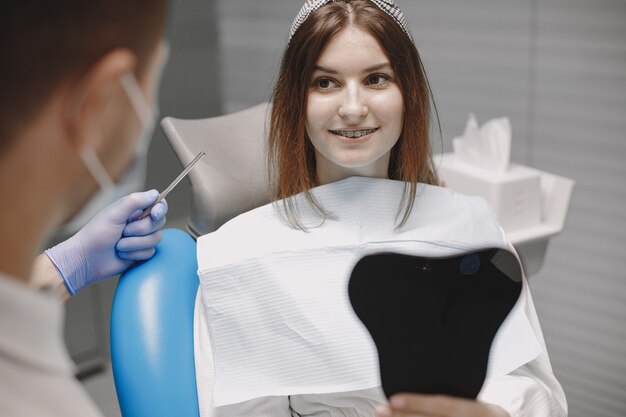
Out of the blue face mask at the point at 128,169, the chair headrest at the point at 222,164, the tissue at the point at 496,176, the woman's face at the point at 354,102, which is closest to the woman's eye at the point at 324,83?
the woman's face at the point at 354,102

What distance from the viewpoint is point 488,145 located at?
2.33m


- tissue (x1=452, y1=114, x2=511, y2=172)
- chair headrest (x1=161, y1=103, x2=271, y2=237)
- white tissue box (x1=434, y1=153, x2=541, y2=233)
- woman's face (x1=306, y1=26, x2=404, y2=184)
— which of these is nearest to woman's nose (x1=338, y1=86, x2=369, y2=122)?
woman's face (x1=306, y1=26, x2=404, y2=184)

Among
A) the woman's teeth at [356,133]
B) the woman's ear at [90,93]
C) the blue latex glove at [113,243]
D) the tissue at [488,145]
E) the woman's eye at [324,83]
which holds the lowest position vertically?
the blue latex glove at [113,243]

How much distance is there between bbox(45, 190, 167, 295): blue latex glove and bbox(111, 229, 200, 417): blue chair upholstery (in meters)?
0.04

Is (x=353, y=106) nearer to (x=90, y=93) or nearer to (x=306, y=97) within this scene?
(x=306, y=97)


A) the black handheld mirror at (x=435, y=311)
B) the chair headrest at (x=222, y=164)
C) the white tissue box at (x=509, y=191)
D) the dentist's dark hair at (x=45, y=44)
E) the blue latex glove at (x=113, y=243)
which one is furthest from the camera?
the white tissue box at (x=509, y=191)

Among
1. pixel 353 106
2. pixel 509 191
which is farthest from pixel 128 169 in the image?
pixel 509 191

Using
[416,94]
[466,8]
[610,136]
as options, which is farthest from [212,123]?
[610,136]

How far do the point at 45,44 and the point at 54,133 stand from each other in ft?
0.22

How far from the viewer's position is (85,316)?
8.90 feet

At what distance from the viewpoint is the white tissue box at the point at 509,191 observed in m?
2.22

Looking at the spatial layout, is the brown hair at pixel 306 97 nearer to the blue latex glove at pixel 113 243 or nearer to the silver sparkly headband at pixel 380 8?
the silver sparkly headband at pixel 380 8

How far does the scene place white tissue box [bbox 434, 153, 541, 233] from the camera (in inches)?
87.5

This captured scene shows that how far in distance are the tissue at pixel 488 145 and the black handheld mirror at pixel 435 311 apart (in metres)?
1.45
